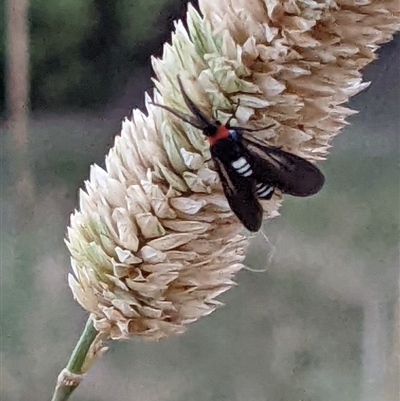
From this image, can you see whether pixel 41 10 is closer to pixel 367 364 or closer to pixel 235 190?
pixel 235 190

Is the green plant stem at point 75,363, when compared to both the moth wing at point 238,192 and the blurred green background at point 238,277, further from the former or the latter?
the moth wing at point 238,192

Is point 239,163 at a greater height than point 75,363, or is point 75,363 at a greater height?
point 239,163

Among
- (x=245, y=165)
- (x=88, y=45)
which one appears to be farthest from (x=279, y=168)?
(x=88, y=45)

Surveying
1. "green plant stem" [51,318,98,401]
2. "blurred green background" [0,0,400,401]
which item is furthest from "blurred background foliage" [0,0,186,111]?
"green plant stem" [51,318,98,401]

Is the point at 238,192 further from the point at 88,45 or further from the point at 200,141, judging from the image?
the point at 88,45

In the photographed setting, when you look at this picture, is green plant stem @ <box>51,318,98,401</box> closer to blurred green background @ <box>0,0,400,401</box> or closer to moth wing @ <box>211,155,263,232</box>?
blurred green background @ <box>0,0,400,401</box>
